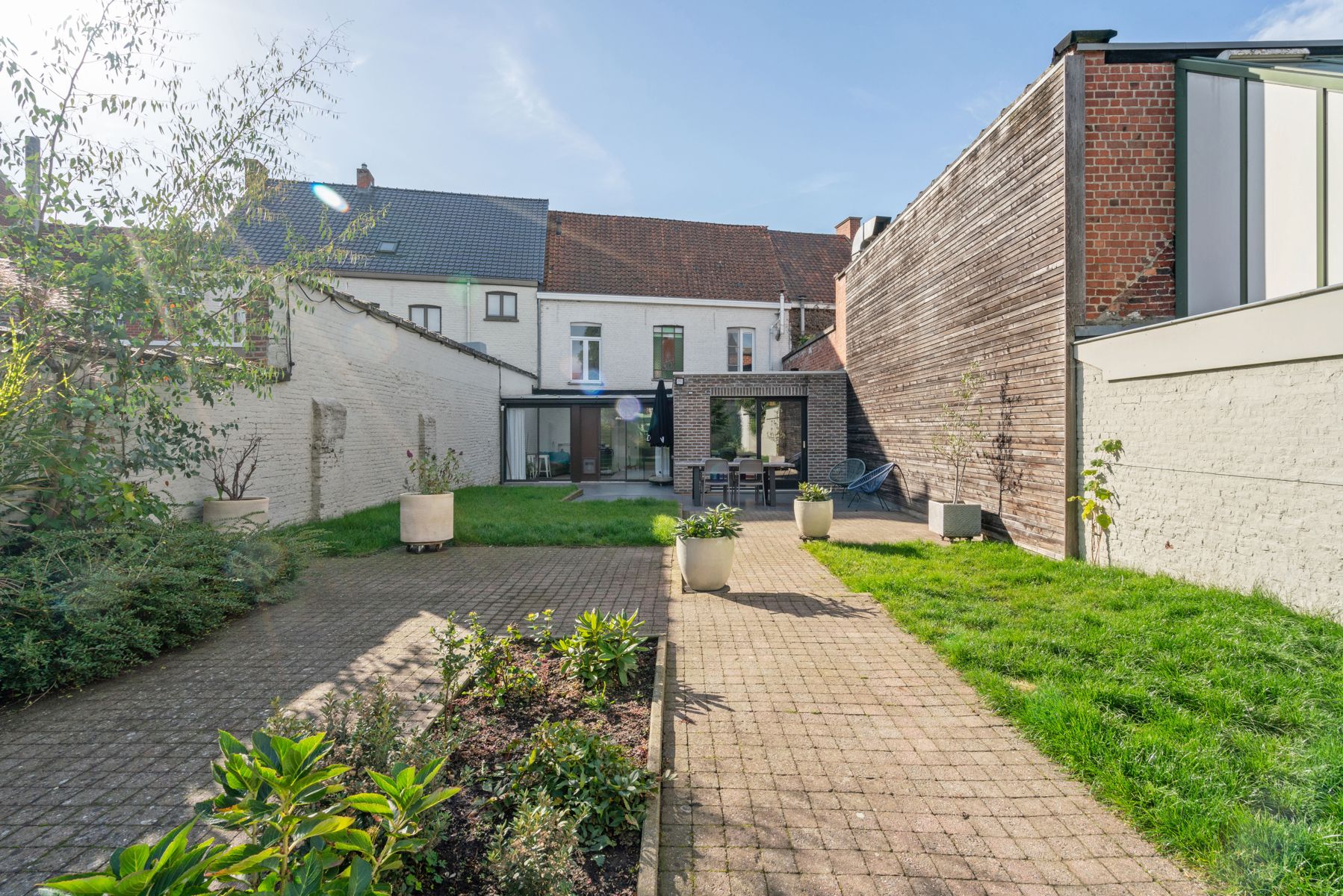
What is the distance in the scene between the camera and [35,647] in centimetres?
360

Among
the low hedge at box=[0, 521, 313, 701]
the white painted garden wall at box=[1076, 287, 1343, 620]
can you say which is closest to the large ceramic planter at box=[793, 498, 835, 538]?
the white painted garden wall at box=[1076, 287, 1343, 620]

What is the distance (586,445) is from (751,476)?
7.30 metres

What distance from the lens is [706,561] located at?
5.85 meters

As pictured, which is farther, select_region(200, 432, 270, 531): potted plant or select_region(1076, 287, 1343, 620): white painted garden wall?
select_region(200, 432, 270, 531): potted plant

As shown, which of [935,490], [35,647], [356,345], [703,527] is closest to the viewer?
[35,647]

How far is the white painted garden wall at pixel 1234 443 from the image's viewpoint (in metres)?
4.19

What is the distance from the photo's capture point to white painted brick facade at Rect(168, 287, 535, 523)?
8.38 meters

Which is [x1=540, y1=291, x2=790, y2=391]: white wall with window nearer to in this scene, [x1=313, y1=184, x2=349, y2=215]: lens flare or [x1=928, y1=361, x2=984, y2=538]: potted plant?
[x1=313, y1=184, x2=349, y2=215]: lens flare

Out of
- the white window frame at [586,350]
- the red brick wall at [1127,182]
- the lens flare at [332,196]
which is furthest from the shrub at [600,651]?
the lens flare at [332,196]

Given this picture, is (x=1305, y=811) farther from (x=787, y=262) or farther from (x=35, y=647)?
(x=787, y=262)

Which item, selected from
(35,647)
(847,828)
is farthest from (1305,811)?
(35,647)

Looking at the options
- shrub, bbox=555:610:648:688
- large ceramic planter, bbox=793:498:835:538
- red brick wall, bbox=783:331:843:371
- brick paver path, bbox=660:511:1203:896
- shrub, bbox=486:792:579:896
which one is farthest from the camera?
red brick wall, bbox=783:331:843:371

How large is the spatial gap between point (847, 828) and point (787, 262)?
22573 millimetres

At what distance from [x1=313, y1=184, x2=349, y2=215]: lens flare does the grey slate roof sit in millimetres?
198
